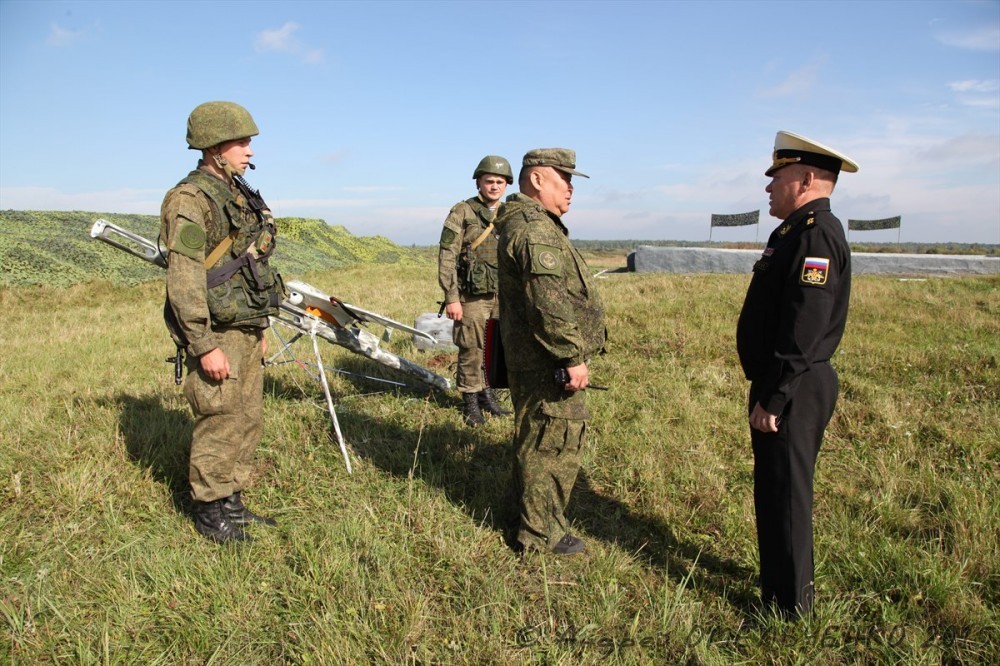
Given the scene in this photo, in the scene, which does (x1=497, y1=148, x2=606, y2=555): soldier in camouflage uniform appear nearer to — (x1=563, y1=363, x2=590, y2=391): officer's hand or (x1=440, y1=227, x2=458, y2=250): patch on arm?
(x1=563, y1=363, x2=590, y2=391): officer's hand

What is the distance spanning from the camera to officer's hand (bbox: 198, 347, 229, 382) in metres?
3.14

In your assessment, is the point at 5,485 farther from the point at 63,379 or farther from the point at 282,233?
the point at 282,233

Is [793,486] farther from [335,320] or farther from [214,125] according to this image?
[335,320]

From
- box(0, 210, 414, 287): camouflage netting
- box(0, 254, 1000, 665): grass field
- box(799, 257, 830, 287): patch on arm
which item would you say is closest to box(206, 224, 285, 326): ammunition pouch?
box(0, 254, 1000, 665): grass field

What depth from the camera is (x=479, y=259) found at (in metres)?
5.40

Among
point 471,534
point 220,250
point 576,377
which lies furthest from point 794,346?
point 220,250

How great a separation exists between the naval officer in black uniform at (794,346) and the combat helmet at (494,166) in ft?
9.89

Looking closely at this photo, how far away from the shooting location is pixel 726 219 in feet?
68.0

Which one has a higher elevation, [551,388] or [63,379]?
[551,388]

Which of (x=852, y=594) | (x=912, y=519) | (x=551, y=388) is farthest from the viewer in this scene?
(x=912, y=519)

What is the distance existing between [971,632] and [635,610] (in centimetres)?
138

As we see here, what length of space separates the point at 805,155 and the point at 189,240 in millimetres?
2892

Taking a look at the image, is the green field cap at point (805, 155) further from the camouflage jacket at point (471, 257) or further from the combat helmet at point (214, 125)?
the camouflage jacket at point (471, 257)

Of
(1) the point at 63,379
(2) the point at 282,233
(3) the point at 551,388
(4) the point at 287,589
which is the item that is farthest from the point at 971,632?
(2) the point at 282,233
